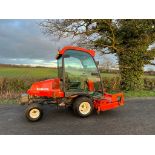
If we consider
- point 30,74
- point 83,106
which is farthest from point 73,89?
point 30,74

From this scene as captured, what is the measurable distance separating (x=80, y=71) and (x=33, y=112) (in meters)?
1.96

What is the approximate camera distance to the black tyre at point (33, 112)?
20.6 ft

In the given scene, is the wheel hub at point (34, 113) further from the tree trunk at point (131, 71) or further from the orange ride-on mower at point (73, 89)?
the tree trunk at point (131, 71)

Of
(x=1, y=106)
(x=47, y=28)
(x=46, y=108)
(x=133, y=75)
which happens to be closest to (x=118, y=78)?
(x=133, y=75)

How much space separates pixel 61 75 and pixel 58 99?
78cm

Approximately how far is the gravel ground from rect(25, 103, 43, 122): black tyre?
155mm

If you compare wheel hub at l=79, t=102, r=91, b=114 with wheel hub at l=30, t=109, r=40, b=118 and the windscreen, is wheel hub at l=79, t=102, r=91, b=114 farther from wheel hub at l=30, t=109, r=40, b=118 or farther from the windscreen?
wheel hub at l=30, t=109, r=40, b=118

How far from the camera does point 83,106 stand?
6590 mm

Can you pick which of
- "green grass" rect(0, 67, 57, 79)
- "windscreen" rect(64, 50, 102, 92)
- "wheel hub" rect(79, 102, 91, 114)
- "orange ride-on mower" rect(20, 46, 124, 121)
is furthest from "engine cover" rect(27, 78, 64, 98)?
"green grass" rect(0, 67, 57, 79)

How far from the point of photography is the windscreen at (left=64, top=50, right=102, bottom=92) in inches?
261

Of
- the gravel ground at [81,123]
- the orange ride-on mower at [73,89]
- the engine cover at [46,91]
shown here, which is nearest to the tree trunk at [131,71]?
the gravel ground at [81,123]

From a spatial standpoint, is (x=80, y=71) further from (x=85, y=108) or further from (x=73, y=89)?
(x=85, y=108)

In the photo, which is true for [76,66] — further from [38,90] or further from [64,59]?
[38,90]

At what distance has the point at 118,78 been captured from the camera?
43.3 ft
